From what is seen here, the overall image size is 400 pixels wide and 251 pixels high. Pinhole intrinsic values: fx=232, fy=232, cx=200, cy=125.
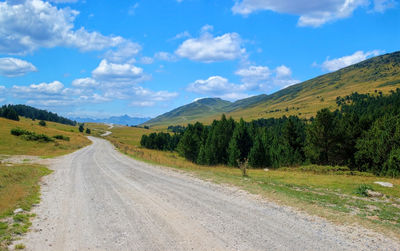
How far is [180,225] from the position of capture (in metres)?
8.32

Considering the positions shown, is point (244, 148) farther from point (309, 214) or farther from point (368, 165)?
point (309, 214)

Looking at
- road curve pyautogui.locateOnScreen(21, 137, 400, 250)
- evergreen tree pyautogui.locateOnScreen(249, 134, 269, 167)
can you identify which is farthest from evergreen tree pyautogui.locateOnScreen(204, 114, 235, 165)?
road curve pyautogui.locateOnScreen(21, 137, 400, 250)

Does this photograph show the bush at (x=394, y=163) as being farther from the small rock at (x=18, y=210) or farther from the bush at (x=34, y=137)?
the bush at (x=34, y=137)

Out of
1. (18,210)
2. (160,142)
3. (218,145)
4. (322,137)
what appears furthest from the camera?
(160,142)

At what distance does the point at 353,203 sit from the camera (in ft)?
37.2

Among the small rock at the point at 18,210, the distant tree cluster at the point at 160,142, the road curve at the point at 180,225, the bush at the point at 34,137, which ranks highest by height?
the bush at the point at 34,137

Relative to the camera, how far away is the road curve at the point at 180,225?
6742 millimetres

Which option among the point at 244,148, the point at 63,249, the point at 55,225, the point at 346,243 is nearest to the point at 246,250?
the point at 346,243

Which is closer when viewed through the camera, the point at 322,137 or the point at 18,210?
the point at 18,210

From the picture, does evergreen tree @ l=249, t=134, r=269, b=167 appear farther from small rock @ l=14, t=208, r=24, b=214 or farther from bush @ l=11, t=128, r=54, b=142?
bush @ l=11, t=128, r=54, b=142

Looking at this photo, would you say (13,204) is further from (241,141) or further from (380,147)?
(241,141)

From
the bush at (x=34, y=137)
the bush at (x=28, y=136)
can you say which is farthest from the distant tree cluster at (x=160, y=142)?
the bush at (x=28, y=136)

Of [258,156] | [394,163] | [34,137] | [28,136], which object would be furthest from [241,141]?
[28,136]

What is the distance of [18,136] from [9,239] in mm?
60268
